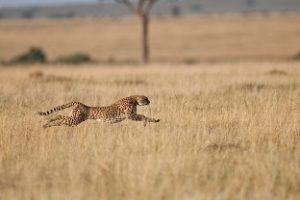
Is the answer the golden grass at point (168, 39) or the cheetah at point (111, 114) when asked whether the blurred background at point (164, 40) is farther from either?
the cheetah at point (111, 114)

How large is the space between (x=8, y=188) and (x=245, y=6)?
162 metres

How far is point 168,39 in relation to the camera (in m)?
77.9

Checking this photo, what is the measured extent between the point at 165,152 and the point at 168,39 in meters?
69.7

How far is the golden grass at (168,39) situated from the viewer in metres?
59.8

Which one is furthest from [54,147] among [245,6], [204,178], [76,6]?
[76,6]

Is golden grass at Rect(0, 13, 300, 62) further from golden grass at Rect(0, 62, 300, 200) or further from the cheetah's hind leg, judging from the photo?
the cheetah's hind leg

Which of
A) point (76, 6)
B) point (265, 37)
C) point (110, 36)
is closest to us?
point (265, 37)

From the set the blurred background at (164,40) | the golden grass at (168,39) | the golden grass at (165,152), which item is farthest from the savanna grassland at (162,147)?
the golden grass at (168,39)

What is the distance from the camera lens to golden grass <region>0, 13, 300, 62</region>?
196 feet

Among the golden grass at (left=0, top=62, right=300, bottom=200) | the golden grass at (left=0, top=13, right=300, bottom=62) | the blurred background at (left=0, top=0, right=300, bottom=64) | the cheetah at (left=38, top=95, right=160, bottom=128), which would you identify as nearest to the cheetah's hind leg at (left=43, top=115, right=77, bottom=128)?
the cheetah at (left=38, top=95, right=160, bottom=128)

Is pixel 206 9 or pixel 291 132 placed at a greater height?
pixel 206 9

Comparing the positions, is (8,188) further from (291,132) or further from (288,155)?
(291,132)

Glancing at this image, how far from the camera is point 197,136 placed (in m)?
9.65

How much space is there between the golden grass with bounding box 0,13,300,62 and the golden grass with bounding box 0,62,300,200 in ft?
130
